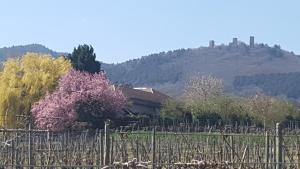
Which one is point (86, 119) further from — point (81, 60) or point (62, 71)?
point (81, 60)

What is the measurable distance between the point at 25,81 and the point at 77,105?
23.9 feet

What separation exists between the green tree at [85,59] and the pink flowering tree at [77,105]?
53.5 feet

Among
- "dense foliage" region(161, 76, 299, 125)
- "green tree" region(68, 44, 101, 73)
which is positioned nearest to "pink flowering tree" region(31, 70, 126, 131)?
"dense foliage" region(161, 76, 299, 125)

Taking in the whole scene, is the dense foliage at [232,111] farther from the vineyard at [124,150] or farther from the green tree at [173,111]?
the vineyard at [124,150]

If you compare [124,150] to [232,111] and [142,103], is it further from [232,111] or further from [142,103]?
[142,103]

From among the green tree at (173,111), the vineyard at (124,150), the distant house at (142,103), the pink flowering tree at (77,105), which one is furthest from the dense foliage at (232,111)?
the vineyard at (124,150)

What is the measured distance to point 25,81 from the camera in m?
53.8

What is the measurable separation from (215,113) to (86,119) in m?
15.3

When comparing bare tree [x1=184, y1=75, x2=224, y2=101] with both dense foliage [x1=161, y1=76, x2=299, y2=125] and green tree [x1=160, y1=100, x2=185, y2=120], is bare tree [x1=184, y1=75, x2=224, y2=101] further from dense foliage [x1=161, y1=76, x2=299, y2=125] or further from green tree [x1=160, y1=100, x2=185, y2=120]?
green tree [x1=160, y1=100, x2=185, y2=120]

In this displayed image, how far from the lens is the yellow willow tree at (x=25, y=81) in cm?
5153

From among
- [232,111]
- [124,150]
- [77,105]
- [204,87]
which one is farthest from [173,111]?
[124,150]

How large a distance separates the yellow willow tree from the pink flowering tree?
1.96 meters

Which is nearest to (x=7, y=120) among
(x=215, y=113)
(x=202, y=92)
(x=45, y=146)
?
(x=215, y=113)

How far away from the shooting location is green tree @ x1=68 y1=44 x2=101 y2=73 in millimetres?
67000
